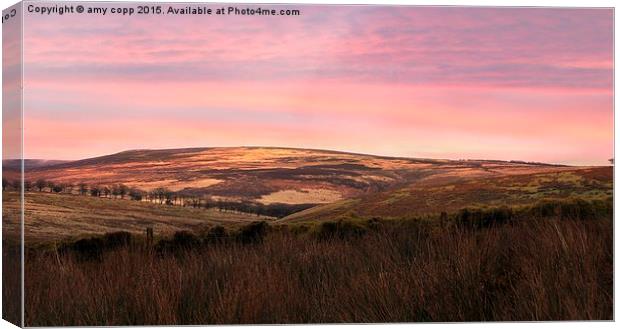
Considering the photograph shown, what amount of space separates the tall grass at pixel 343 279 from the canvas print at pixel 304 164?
15 mm

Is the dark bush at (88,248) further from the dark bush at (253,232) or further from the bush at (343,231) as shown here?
the bush at (343,231)

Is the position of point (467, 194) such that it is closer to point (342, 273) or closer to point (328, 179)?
point (328, 179)

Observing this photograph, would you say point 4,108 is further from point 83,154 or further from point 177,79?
point 177,79

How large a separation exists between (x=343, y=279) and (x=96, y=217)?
5.83ft

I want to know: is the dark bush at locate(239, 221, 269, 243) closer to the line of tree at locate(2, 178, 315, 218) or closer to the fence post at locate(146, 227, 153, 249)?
the line of tree at locate(2, 178, 315, 218)

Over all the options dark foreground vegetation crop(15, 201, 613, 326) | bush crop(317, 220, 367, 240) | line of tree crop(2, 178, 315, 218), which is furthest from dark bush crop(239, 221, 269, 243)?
bush crop(317, 220, 367, 240)

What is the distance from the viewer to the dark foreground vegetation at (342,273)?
8.81 meters

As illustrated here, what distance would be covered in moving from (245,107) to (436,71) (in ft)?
4.63

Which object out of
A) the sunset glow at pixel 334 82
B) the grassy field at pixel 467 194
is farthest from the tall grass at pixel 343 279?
the sunset glow at pixel 334 82

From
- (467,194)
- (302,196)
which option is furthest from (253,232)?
(467,194)

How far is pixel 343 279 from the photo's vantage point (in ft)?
29.8

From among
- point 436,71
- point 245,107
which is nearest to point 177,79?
point 245,107

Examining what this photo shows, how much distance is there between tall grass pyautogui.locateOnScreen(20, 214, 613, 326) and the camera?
8.80 m

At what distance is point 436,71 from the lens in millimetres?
9445
